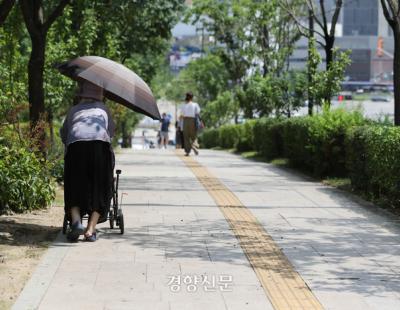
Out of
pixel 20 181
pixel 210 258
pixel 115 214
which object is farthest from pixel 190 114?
pixel 210 258

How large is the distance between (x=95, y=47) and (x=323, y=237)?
13076 millimetres

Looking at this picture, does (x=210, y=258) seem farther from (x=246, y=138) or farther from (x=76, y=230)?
(x=246, y=138)

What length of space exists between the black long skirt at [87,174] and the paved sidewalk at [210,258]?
382 millimetres

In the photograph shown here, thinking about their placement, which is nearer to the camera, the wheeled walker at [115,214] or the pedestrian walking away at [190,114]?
the wheeled walker at [115,214]

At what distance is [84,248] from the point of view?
8.40 meters

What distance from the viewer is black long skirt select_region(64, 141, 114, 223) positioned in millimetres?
8648

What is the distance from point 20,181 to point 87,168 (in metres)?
2.00

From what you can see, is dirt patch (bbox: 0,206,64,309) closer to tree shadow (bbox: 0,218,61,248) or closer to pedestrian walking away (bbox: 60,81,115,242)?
tree shadow (bbox: 0,218,61,248)

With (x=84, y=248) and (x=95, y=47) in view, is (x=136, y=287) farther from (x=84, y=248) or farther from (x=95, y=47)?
(x=95, y=47)

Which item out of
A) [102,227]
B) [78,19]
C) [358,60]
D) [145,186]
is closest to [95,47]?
[78,19]

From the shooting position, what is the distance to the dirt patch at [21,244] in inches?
268

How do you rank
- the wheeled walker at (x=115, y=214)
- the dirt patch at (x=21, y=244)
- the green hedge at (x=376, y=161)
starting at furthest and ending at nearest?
the green hedge at (x=376, y=161) < the wheeled walker at (x=115, y=214) < the dirt patch at (x=21, y=244)

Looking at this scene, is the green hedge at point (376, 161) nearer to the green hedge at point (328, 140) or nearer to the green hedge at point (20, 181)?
the green hedge at point (328, 140)

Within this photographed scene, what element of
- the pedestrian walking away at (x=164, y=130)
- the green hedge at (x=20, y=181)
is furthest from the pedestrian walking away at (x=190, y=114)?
the pedestrian walking away at (x=164, y=130)
